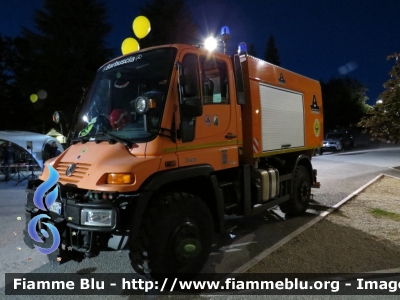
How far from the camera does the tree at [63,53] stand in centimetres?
2286

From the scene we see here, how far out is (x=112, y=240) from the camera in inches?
126

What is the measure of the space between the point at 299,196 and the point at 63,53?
2237 cm

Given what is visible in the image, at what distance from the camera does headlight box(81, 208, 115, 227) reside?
3121 mm

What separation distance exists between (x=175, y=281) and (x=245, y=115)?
2714 millimetres

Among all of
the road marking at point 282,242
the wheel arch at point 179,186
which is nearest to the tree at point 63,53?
the road marking at point 282,242

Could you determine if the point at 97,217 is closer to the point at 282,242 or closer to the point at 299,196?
the point at 282,242

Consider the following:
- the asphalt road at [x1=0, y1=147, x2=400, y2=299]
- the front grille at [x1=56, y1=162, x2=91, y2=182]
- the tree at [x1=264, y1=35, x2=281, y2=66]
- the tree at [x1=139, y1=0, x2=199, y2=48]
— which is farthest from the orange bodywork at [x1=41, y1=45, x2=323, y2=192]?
the tree at [x1=264, y1=35, x2=281, y2=66]

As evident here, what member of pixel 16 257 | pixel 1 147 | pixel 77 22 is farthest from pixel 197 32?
pixel 16 257

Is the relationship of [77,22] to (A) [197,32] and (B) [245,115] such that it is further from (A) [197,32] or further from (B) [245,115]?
(B) [245,115]

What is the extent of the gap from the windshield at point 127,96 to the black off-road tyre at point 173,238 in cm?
85

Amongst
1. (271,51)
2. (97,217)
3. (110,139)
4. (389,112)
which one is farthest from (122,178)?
(271,51)

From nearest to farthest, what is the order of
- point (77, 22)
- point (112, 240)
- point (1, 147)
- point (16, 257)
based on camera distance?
1. point (112, 240)
2. point (16, 257)
3. point (1, 147)
4. point (77, 22)

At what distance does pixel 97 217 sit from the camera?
3.17m

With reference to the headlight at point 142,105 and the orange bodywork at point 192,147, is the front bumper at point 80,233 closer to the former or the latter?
the orange bodywork at point 192,147
